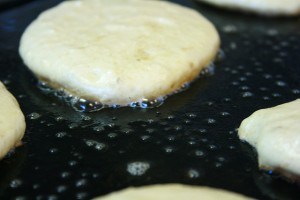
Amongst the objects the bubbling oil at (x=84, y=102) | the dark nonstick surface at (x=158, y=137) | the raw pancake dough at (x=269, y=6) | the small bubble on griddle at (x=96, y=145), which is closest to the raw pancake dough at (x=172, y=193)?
the dark nonstick surface at (x=158, y=137)

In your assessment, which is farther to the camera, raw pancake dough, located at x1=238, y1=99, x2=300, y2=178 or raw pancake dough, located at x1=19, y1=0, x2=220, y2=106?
raw pancake dough, located at x1=19, y1=0, x2=220, y2=106

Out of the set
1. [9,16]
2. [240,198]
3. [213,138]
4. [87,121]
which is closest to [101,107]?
[87,121]

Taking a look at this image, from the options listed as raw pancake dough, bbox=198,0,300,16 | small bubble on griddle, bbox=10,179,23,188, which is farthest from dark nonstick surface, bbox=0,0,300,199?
raw pancake dough, bbox=198,0,300,16

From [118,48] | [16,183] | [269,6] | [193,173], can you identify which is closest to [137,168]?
[193,173]

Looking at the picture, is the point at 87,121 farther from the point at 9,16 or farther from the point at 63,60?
the point at 9,16

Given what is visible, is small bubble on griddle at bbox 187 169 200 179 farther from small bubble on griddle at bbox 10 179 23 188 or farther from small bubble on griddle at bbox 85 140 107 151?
small bubble on griddle at bbox 10 179 23 188

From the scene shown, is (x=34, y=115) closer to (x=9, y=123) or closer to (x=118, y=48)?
(x=9, y=123)

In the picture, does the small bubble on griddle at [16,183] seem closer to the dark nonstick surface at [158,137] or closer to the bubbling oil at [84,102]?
the dark nonstick surface at [158,137]
